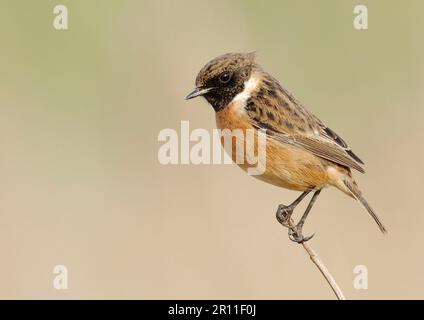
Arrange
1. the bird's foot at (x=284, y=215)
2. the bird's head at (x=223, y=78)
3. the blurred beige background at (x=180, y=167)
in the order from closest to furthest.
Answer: the bird's foot at (x=284, y=215) < the bird's head at (x=223, y=78) < the blurred beige background at (x=180, y=167)

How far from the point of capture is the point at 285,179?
17.8 ft

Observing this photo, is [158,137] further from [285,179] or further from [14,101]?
[285,179]


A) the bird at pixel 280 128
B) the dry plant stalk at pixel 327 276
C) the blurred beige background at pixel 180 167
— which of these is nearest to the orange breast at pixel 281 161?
the bird at pixel 280 128

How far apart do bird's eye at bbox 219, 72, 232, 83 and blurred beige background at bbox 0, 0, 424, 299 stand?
6.48 feet

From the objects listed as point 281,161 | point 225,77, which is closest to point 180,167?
point 225,77

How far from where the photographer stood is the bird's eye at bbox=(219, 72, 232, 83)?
557 cm

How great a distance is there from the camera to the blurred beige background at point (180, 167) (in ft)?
22.9

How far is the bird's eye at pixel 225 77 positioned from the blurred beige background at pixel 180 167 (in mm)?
1975

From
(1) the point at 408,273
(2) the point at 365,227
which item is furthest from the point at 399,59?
(1) the point at 408,273

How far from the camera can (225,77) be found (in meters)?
5.61

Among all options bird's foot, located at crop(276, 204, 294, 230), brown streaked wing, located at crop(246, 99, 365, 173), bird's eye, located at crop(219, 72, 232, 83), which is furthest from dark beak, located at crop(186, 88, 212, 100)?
bird's foot, located at crop(276, 204, 294, 230)

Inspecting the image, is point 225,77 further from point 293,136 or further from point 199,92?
point 293,136

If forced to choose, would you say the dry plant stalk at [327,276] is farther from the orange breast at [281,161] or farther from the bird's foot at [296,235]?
the orange breast at [281,161]

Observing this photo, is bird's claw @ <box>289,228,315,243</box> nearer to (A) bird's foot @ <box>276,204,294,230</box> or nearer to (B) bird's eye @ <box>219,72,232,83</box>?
(A) bird's foot @ <box>276,204,294,230</box>
